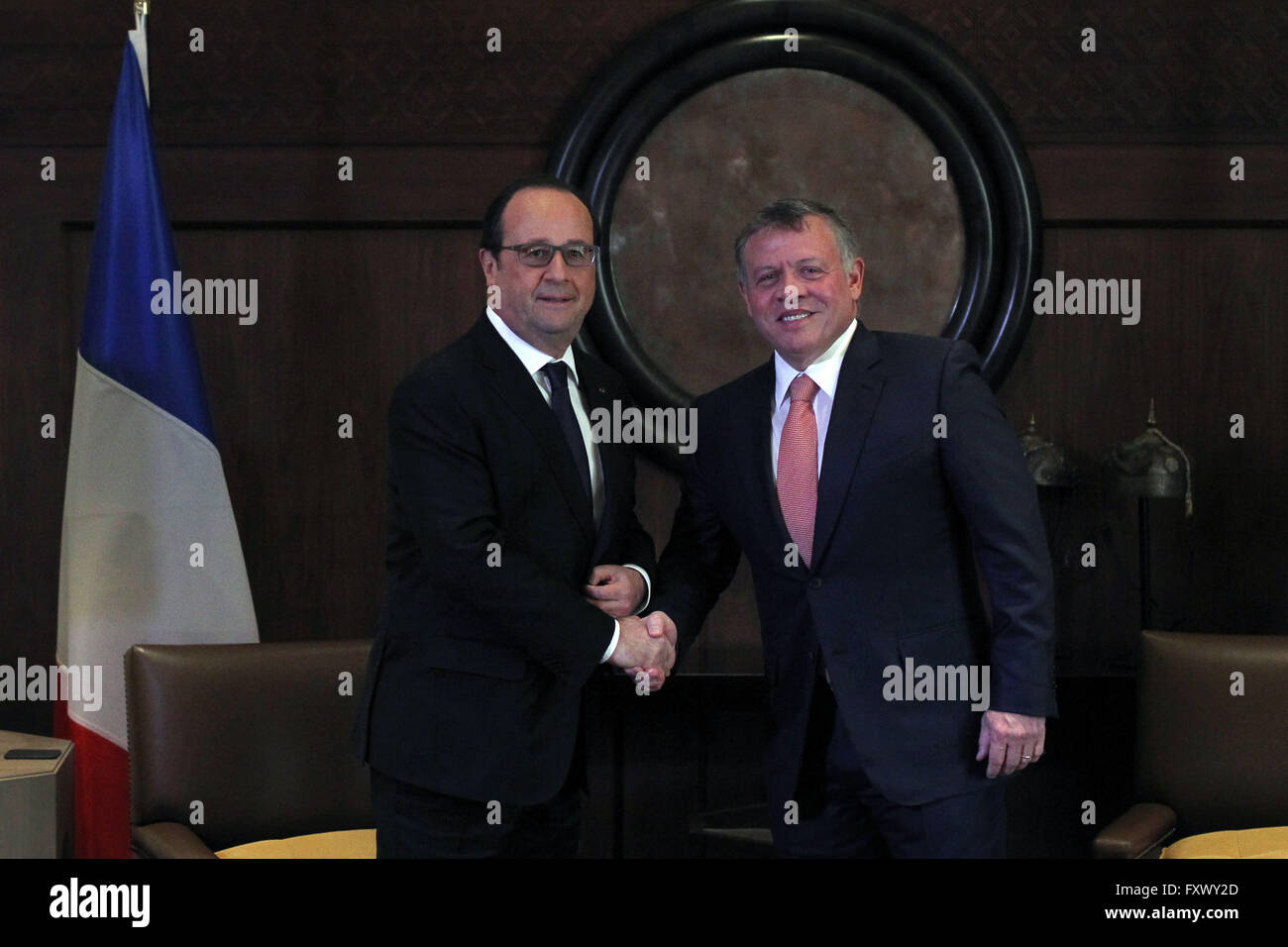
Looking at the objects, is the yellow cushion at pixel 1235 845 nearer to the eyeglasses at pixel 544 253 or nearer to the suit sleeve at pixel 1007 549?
the suit sleeve at pixel 1007 549

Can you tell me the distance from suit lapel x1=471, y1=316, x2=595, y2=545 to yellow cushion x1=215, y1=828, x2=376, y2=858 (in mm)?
963

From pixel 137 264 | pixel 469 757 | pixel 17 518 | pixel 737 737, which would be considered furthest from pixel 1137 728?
pixel 17 518

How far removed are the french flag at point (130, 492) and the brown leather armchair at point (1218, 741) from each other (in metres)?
2.11

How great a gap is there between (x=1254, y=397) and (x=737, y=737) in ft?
5.47

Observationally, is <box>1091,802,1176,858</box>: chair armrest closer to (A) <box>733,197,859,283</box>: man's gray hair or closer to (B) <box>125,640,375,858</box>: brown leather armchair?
(A) <box>733,197,859,283</box>: man's gray hair

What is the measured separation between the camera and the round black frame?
3316 millimetres

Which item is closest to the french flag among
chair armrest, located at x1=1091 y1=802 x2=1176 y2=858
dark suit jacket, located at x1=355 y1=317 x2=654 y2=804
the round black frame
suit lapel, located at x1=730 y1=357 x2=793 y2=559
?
the round black frame

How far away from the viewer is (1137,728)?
8.99 ft

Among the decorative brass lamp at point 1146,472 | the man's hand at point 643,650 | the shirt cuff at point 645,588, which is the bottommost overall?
the man's hand at point 643,650

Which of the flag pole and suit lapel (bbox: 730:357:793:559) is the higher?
the flag pole

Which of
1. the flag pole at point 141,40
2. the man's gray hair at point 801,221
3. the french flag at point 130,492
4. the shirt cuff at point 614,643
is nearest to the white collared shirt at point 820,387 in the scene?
the man's gray hair at point 801,221

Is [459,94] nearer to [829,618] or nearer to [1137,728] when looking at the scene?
[829,618]

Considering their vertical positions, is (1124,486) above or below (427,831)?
above

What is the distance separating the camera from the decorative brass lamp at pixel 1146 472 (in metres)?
3.11
